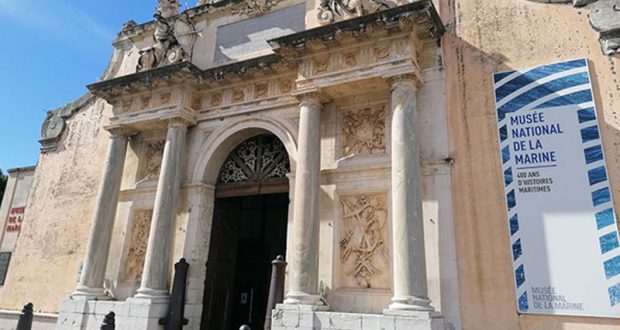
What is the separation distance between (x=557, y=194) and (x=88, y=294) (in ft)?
27.5

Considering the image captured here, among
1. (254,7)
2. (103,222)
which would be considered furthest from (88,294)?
(254,7)

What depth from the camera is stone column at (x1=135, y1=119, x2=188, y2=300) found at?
310 inches

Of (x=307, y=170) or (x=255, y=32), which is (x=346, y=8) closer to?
(x=255, y=32)

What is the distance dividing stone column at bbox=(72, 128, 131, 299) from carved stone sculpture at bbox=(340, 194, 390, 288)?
16.7 feet

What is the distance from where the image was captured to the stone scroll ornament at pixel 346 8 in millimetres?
7582

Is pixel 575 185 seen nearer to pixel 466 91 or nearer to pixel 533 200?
pixel 533 200

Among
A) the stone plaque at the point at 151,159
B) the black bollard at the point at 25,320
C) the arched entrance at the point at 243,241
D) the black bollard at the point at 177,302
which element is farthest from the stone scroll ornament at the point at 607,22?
the black bollard at the point at 25,320

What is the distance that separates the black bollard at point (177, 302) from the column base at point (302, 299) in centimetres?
232

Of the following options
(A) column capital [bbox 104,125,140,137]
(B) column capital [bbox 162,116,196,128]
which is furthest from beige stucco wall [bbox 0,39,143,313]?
(B) column capital [bbox 162,116,196,128]

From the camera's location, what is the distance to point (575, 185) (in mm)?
5758

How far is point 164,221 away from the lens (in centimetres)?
817

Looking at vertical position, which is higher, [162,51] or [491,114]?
[162,51]

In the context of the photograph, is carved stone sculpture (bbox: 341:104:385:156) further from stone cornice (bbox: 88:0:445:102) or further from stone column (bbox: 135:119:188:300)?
stone column (bbox: 135:119:188:300)

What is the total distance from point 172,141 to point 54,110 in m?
5.39
